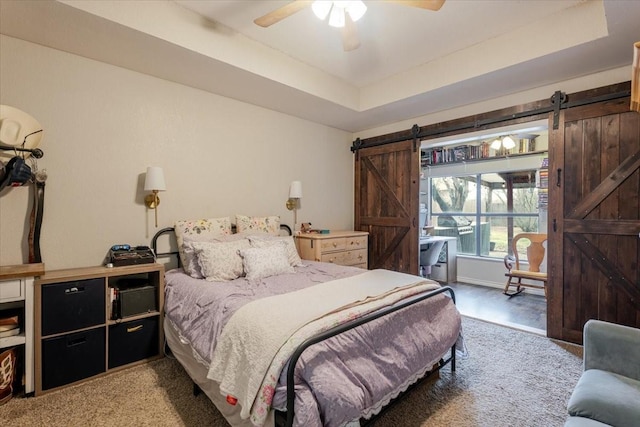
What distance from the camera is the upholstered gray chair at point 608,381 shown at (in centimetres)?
126

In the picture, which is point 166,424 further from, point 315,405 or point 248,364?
point 315,405

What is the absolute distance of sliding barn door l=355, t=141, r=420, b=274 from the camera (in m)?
4.25

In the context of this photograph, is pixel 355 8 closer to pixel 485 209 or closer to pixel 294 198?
pixel 294 198

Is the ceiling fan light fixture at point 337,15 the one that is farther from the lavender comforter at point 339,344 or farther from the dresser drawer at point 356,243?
the dresser drawer at point 356,243

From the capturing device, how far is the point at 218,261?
2598 millimetres

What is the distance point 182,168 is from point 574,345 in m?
4.26

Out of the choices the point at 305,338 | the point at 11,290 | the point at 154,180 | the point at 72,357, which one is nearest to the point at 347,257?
the point at 154,180

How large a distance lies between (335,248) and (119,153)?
2.54 m

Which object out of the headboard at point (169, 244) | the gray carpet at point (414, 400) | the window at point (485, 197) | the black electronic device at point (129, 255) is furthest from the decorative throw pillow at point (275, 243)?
the window at point (485, 197)

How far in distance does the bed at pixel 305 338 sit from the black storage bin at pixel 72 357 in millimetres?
483

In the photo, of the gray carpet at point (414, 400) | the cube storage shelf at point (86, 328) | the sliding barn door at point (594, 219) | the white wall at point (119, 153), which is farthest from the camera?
the sliding barn door at point (594, 219)

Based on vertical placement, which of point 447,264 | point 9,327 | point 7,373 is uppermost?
point 9,327

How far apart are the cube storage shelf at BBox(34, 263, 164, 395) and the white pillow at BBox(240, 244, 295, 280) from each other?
74 centimetres

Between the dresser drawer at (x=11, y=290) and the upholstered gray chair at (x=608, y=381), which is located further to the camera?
the dresser drawer at (x=11, y=290)
